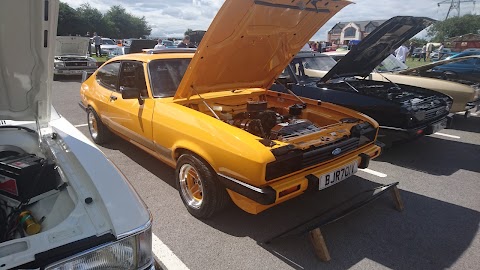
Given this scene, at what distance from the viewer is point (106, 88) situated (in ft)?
15.0

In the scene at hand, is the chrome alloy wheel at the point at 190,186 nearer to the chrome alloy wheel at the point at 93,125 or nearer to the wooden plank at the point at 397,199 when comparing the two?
the wooden plank at the point at 397,199

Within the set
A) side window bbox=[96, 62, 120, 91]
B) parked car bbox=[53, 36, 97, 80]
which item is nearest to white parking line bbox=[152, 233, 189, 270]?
side window bbox=[96, 62, 120, 91]

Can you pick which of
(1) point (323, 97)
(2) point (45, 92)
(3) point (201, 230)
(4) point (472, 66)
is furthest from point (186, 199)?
(4) point (472, 66)

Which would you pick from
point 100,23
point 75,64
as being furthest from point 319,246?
point 100,23

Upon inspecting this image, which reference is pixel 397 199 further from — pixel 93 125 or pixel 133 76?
pixel 93 125

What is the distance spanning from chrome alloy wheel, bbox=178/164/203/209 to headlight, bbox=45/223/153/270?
5.03 ft

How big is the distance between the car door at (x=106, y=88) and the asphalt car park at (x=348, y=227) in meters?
0.75

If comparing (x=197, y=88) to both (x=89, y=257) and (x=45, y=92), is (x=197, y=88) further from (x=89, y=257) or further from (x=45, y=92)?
(x=89, y=257)

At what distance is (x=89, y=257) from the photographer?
131 centimetres

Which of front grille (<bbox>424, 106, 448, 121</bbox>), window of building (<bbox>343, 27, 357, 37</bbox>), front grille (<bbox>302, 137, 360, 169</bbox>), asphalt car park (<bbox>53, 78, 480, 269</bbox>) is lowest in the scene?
asphalt car park (<bbox>53, 78, 480, 269</bbox>)

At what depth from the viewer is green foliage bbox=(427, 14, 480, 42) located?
5841cm

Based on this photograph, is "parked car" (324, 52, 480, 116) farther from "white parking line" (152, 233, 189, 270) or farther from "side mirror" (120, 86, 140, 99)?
"white parking line" (152, 233, 189, 270)

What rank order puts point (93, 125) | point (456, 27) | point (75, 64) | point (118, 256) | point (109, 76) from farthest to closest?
point (456, 27) < point (75, 64) < point (93, 125) < point (109, 76) < point (118, 256)

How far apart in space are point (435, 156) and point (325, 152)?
3.08 metres
